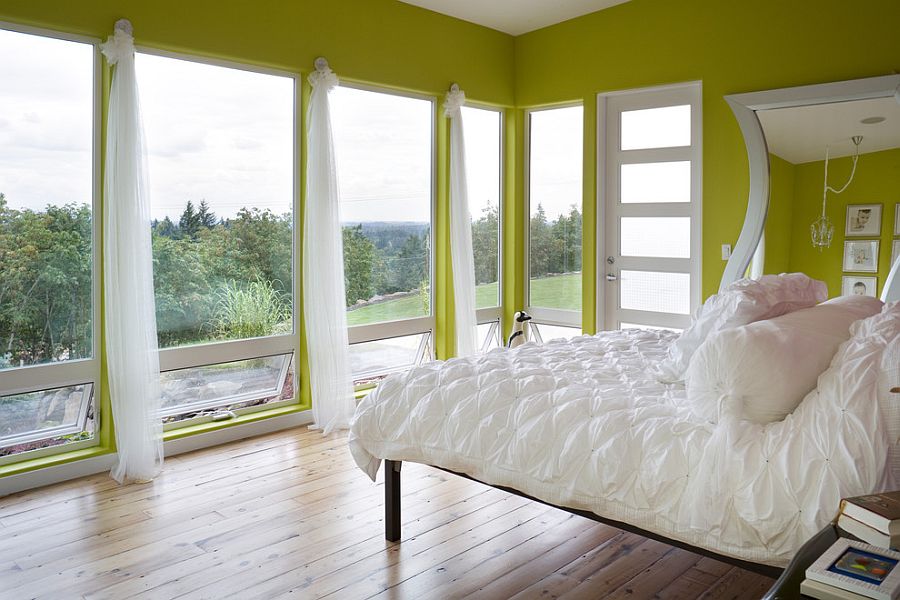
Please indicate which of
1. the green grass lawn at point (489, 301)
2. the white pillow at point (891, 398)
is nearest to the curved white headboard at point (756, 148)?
the green grass lawn at point (489, 301)

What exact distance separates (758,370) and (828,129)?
2.79 meters

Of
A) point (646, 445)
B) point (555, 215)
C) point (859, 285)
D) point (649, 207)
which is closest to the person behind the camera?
point (646, 445)

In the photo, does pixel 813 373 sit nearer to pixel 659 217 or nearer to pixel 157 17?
pixel 659 217

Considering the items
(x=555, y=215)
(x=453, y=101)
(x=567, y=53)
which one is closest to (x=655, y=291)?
(x=555, y=215)

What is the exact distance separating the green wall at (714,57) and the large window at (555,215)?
18 cm

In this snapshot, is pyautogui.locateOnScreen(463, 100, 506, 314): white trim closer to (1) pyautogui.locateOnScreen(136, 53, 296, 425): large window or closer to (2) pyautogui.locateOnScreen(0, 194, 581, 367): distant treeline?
(2) pyautogui.locateOnScreen(0, 194, 581, 367): distant treeline

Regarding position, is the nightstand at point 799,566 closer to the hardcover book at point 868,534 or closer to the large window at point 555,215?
the hardcover book at point 868,534

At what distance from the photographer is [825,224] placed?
423cm

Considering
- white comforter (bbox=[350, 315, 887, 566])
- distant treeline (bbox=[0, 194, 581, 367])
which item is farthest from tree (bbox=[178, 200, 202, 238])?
white comforter (bbox=[350, 315, 887, 566])

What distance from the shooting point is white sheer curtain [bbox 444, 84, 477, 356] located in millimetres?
5684

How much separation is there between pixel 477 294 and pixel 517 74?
1938 millimetres

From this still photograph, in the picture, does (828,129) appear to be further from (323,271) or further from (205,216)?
(205,216)

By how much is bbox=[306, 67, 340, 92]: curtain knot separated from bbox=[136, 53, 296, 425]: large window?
0.16 m

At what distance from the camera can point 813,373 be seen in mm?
2211
